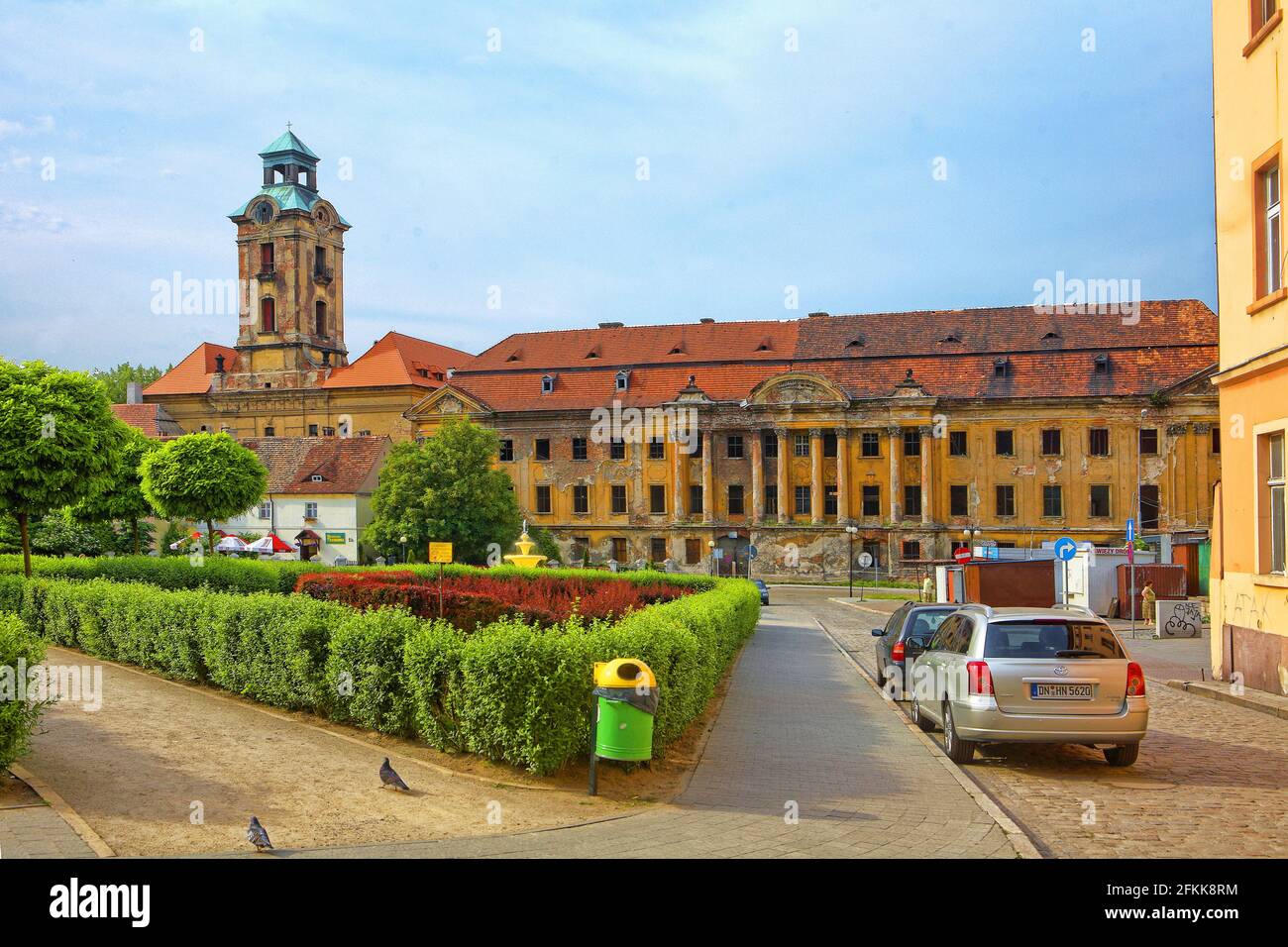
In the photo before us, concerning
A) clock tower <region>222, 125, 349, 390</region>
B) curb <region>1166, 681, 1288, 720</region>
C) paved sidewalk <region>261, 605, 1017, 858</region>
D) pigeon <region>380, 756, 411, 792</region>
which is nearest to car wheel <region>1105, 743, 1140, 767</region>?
paved sidewalk <region>261, 605, 1017, 858</region>

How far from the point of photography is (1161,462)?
62.9m

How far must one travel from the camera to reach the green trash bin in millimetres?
9609

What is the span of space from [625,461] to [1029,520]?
25.8 meters

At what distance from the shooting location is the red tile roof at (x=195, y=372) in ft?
293

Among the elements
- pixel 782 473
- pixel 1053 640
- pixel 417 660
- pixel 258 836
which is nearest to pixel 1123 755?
pixel 1053 640

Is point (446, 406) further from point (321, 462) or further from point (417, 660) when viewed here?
point (417, 660)

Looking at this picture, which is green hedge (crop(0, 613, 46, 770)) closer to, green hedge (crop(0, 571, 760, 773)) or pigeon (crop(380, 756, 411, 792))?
pigeon (crop(380, 756, 411, 792))

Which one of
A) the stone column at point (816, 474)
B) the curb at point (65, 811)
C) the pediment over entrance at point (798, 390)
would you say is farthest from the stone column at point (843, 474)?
the curb at point (65, 811)

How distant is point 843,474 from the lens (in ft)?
220

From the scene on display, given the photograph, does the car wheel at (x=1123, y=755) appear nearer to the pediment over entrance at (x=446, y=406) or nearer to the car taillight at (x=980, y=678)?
the car taillight at (x=980, y=678)

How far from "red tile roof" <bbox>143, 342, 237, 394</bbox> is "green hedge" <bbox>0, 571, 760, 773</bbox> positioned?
7678 cm

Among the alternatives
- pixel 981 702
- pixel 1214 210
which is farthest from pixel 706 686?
pixel 1214 210
